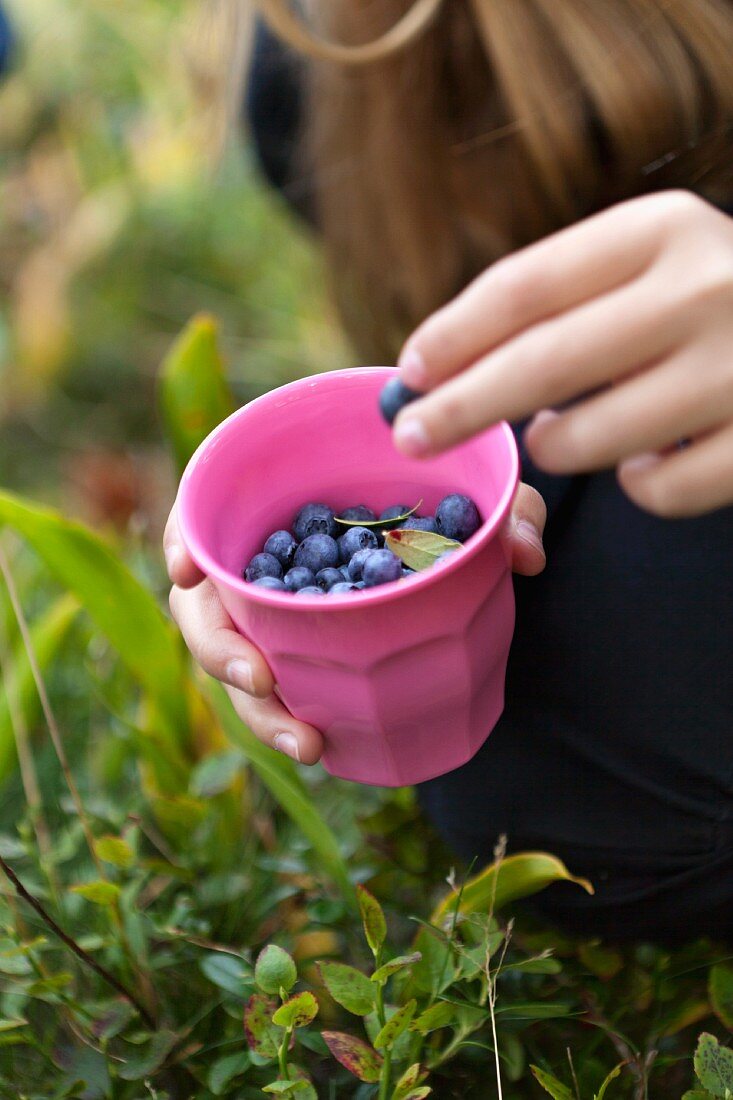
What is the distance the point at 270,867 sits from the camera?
2.74ft

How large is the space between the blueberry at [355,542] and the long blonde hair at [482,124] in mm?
530

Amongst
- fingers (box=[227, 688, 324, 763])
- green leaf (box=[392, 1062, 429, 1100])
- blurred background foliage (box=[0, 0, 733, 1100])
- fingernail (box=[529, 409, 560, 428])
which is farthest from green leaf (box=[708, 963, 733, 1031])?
fingernail (box=[529, 409, 560, 428])

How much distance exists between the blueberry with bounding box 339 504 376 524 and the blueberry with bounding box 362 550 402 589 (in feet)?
0.20

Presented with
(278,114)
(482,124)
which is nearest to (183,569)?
(482,124)

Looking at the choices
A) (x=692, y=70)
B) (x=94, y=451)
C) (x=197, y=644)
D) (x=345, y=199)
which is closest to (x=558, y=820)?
(x=197, y=644)

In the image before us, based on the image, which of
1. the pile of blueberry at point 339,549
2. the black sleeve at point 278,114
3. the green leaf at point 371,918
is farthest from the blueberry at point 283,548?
the black sleeve at point 278,114

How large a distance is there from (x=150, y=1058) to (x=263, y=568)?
1.15ft

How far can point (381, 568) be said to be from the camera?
0.56 metres

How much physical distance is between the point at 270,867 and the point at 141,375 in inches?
46.4

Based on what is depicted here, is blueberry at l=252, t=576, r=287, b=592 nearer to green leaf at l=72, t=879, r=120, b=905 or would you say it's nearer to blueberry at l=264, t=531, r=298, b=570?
blueberry at l=264, t=531, r=298, b=570

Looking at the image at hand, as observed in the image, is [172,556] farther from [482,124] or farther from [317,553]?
[482,124]

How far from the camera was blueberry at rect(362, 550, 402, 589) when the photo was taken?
0.56m

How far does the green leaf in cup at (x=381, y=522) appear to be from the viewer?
59 cm

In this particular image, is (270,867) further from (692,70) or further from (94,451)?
(94,451)
